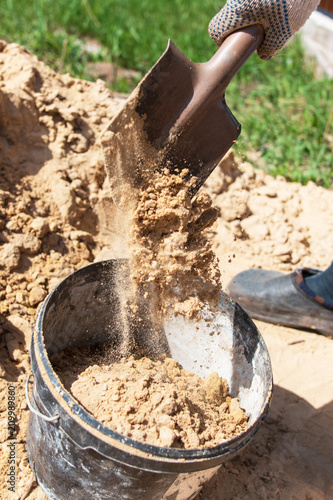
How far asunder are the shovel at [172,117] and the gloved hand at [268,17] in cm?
4

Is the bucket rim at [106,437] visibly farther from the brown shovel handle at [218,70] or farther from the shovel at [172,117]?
the brown shovel handle at [218,70]

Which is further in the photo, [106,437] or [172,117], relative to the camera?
[172,117]

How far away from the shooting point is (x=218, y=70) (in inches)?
78.1

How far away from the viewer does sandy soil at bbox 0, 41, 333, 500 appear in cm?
216

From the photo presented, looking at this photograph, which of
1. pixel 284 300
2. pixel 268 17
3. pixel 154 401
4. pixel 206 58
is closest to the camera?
pixel 154 401

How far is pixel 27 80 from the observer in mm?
2934

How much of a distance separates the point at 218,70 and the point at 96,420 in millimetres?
1513

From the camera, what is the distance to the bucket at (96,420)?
56.2 inches

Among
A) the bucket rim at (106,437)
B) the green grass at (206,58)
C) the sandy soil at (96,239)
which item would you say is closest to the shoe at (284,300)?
the sandy soil at (96,239)

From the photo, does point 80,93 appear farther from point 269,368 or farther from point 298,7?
point 269,368

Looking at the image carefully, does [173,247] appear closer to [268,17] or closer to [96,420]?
[96,420]

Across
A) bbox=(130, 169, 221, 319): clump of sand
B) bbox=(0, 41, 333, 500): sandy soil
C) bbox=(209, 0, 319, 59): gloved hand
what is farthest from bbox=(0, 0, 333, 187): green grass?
bbox=(130, 169, 221, 319): clump of sand

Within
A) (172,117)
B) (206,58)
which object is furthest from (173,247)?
(206,58)

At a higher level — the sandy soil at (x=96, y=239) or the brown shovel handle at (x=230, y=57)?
the brown shovel handle at (x=230, y=57)
